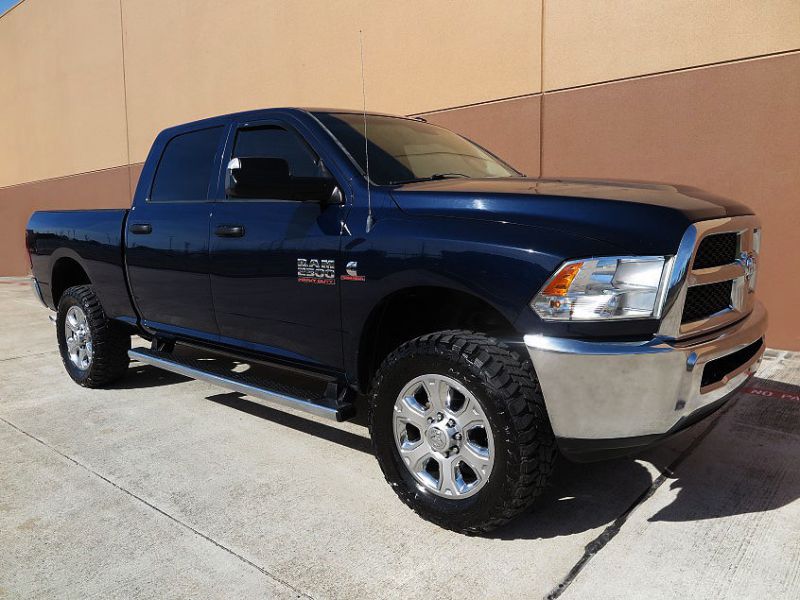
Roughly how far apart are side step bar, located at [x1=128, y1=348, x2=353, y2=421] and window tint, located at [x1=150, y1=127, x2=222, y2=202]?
42.7 inches

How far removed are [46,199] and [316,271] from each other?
15.4 meters

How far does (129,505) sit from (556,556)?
2010 millimetres

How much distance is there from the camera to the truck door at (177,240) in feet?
13.5

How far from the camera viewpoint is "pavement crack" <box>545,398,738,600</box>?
8.18 feet

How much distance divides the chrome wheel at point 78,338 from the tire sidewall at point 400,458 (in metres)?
3.13

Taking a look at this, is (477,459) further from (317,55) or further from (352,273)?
(317,55)

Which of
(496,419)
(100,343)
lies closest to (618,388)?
(496,419)

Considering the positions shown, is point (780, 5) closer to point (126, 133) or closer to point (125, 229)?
point (125, 229)

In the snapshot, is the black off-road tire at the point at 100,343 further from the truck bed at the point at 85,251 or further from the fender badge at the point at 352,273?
the fender badge at the point at 352,273

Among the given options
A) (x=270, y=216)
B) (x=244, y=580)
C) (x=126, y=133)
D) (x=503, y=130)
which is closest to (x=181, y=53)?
(x=126, y=133)

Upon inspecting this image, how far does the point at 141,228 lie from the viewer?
4559 mm

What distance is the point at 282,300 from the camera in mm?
3551

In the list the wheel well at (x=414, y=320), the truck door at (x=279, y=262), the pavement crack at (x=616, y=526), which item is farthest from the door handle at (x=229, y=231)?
the pavement crack at (x=616, y=526)

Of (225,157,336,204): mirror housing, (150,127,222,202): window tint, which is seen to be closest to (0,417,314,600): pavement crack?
(225,157,336,204): mirror housing
